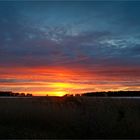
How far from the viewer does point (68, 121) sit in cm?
2081

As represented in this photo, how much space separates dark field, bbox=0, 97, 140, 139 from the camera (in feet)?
61.4

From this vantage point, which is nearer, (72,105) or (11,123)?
(11,123)

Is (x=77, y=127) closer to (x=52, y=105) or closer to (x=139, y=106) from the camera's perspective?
(x=52, y=105)

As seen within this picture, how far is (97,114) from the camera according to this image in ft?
69.6

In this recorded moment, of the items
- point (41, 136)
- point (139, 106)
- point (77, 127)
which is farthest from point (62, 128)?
point (139, 106)

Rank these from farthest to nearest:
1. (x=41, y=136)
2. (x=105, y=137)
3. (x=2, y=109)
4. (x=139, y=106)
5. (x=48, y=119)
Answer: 1. (x=139, y=106)
2. (x=2, y=109)
3. (x=48, y=119)
4. (x=105, y=137)
5. (x=41, y=136)

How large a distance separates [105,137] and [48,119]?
3682 millimetres

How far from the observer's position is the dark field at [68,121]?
18719mm

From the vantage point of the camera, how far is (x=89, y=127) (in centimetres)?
1983

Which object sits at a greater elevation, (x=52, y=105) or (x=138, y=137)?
(x=52, y=105)

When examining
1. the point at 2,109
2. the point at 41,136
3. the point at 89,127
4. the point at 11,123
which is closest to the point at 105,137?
the point at 89,127

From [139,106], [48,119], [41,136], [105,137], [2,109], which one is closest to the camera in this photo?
[41,136]

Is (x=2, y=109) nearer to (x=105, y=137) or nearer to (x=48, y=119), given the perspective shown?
(x=48, y=119)

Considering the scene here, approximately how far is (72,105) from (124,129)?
482 centimetres
